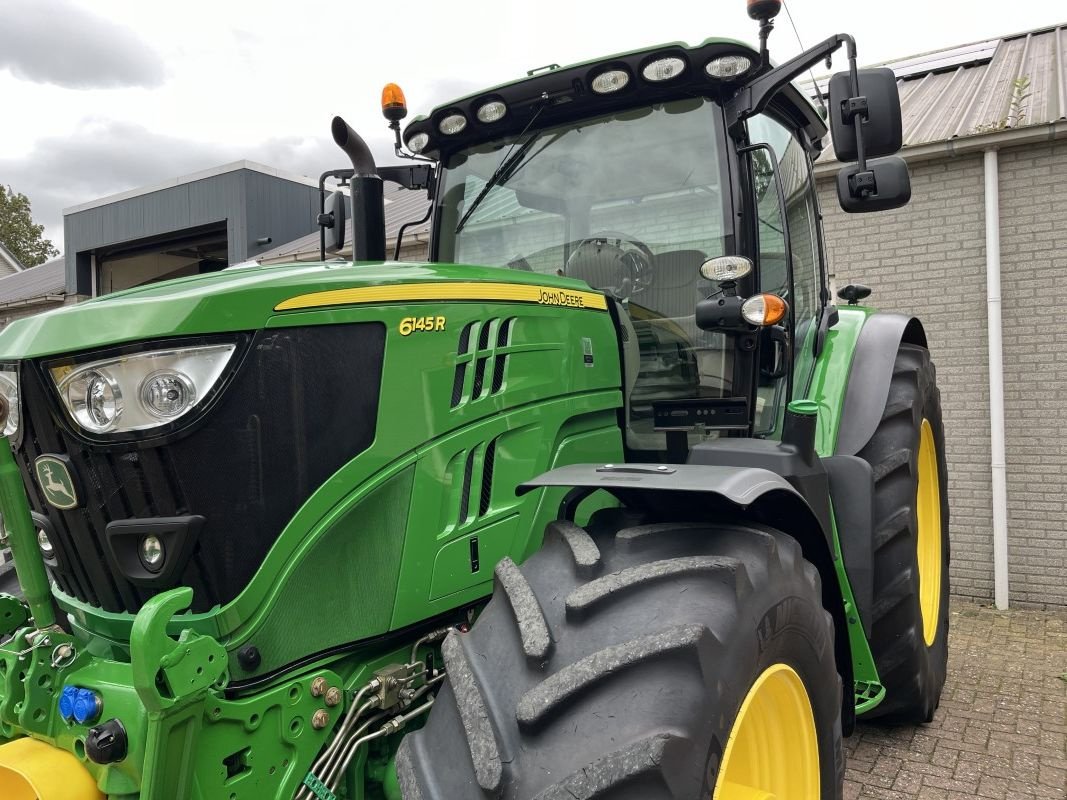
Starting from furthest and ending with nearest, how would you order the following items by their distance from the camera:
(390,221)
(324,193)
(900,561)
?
(390,221) → (324,193) → (900,561)

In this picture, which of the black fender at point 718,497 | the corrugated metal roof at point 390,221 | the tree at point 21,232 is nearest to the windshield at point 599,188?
the black fender at point 718,497

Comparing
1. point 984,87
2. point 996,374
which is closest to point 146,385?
point 996,374

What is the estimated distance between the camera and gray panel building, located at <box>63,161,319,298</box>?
13.3 m

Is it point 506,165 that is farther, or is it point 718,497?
point 506,165

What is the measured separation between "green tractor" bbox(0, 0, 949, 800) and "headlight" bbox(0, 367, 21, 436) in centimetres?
1

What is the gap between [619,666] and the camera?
1478 mm

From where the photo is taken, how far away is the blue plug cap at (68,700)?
1548mm

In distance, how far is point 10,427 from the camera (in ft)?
5.74

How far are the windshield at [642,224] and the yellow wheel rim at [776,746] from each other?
2.92 ft

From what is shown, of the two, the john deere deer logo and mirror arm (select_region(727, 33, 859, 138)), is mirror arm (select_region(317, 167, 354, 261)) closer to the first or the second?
mirror arm (select_region(727, 33, 859, 138))

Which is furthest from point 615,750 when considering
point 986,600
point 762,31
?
point 986,600

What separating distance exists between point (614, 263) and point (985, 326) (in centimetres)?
395

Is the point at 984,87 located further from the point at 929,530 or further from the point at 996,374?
the point at 929,530

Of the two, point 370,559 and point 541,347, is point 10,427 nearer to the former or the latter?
point 370,559
